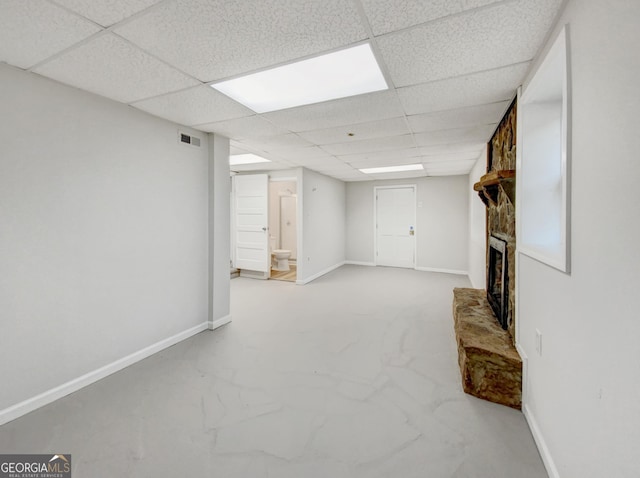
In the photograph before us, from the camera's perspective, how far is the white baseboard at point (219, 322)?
3387mm

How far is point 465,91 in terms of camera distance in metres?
2.22

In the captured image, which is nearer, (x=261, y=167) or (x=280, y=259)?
(x=261, y=167)

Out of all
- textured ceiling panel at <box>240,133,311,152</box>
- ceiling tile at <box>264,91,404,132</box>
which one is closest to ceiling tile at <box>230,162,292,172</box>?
textured ceiling panel at <box>240,133,311,152</box>

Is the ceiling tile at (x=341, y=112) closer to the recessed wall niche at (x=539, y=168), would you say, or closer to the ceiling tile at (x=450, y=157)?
the recessed wall niche at (x=539, y=168)

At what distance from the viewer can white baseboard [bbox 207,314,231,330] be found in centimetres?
339

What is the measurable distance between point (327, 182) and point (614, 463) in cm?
613

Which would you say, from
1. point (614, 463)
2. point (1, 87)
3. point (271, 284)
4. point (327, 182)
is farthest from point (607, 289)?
point (327, 182)

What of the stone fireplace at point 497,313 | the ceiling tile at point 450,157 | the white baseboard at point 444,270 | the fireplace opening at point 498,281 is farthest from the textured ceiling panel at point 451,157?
the white baseboard at point 444,270

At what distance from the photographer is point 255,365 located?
257cm

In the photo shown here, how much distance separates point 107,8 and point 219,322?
3.00 meters

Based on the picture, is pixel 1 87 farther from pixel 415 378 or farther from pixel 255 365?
pixel 415 378

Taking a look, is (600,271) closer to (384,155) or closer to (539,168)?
(539,168)

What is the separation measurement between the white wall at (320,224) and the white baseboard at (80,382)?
3031 millimetres

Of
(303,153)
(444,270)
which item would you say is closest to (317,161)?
(303,153)
